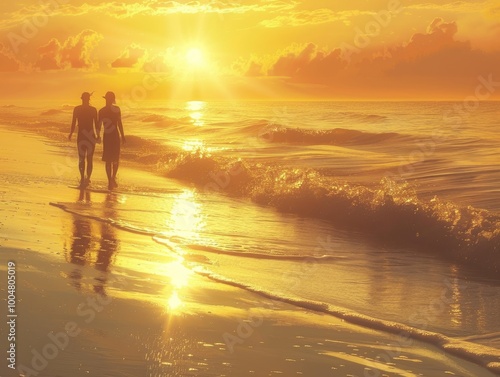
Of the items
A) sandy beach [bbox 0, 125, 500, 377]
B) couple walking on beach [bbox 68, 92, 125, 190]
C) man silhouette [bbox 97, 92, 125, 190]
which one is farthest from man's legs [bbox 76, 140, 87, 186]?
sandy beach [bbox 0, 125, 500, 377]

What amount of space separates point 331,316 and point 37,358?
3102mm

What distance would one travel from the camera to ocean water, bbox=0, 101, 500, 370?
8734 millimetres

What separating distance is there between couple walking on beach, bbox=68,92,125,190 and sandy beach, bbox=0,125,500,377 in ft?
23.2

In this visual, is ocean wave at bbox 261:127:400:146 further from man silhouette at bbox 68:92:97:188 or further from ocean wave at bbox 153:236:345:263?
ocean wave at bbox 153:236:345:263

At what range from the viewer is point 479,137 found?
108ft

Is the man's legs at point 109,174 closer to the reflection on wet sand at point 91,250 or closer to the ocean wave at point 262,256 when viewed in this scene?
the reflection on wet sand at point 91,250

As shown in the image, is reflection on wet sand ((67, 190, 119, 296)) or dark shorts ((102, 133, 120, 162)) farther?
dark shorts ((102, 133, 120, 162))

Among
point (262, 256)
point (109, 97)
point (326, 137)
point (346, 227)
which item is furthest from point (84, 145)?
point (326, 137)

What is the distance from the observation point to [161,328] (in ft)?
22.5

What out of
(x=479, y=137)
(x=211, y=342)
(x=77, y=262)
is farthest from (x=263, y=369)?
(x=479, y=137)

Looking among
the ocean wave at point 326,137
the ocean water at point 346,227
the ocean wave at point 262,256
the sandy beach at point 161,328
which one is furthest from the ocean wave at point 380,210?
the ocean wave at point 326,137

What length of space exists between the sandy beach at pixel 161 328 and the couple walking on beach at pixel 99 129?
23.2ft

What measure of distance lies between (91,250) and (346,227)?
6.21 m

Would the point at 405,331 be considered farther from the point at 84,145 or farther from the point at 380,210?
the point at 84,145
